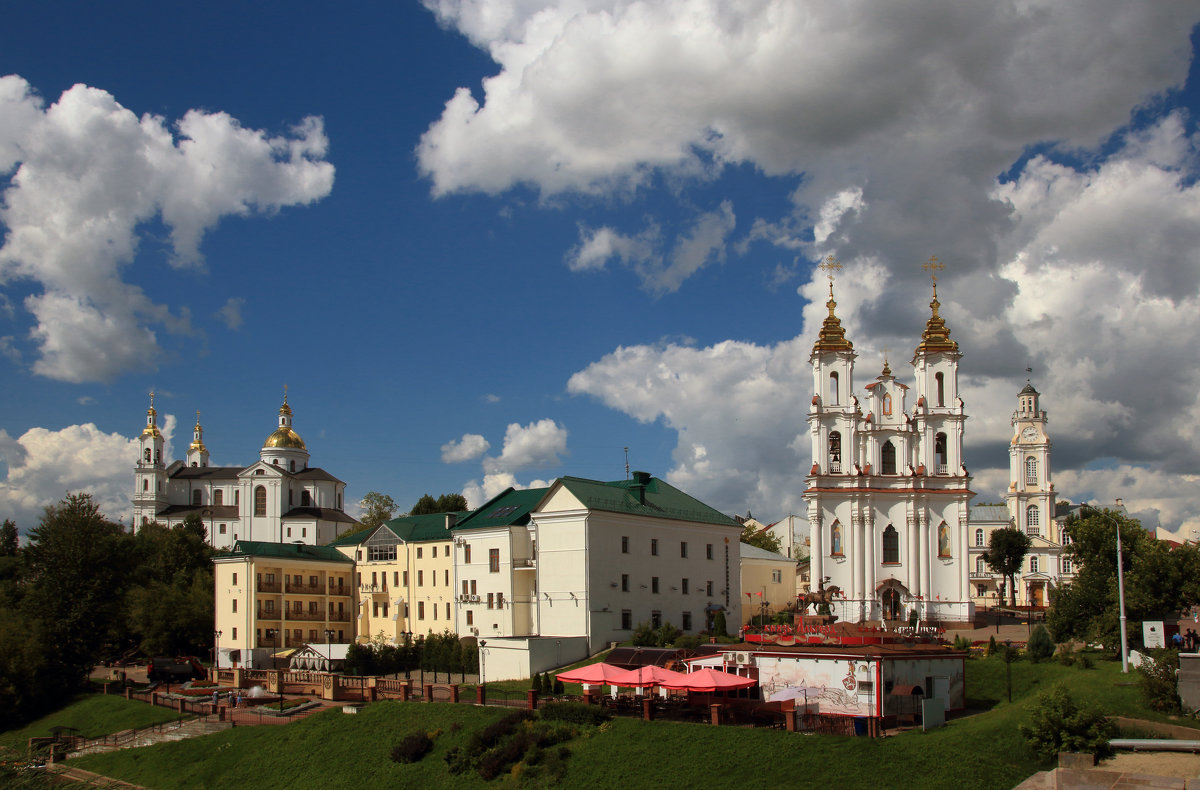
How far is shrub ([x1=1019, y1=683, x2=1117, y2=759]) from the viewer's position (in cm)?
2720

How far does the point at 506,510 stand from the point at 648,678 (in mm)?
28576

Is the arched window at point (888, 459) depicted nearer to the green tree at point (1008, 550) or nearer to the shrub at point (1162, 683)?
the green tree at point (1008, 550)

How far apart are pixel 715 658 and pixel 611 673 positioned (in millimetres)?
4627

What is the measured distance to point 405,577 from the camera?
222ft

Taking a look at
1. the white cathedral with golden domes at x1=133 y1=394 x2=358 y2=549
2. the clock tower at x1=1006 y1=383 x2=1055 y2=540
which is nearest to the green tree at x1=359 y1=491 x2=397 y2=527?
the white cathedral with golden domes at x1=133 y1=394 x2=358 y2=549

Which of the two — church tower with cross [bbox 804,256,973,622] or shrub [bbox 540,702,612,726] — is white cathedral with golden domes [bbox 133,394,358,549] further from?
shrub [bbox 540,702,612,726]

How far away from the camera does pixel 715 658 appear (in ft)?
124

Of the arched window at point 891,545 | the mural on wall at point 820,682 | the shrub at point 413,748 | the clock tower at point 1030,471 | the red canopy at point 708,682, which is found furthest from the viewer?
the clock tower at point 1030,471

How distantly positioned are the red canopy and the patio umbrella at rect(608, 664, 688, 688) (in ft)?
1.03

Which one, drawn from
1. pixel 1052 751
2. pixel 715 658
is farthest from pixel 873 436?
pixel 1052 751

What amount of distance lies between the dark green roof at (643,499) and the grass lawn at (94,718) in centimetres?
2290

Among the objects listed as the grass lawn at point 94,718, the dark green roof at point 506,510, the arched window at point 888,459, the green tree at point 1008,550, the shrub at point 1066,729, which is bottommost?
the grass lawn at point 94,718

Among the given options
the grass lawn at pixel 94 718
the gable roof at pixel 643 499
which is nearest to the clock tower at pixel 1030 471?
the gable roof at pixel 643 499

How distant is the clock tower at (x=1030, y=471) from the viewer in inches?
4631
